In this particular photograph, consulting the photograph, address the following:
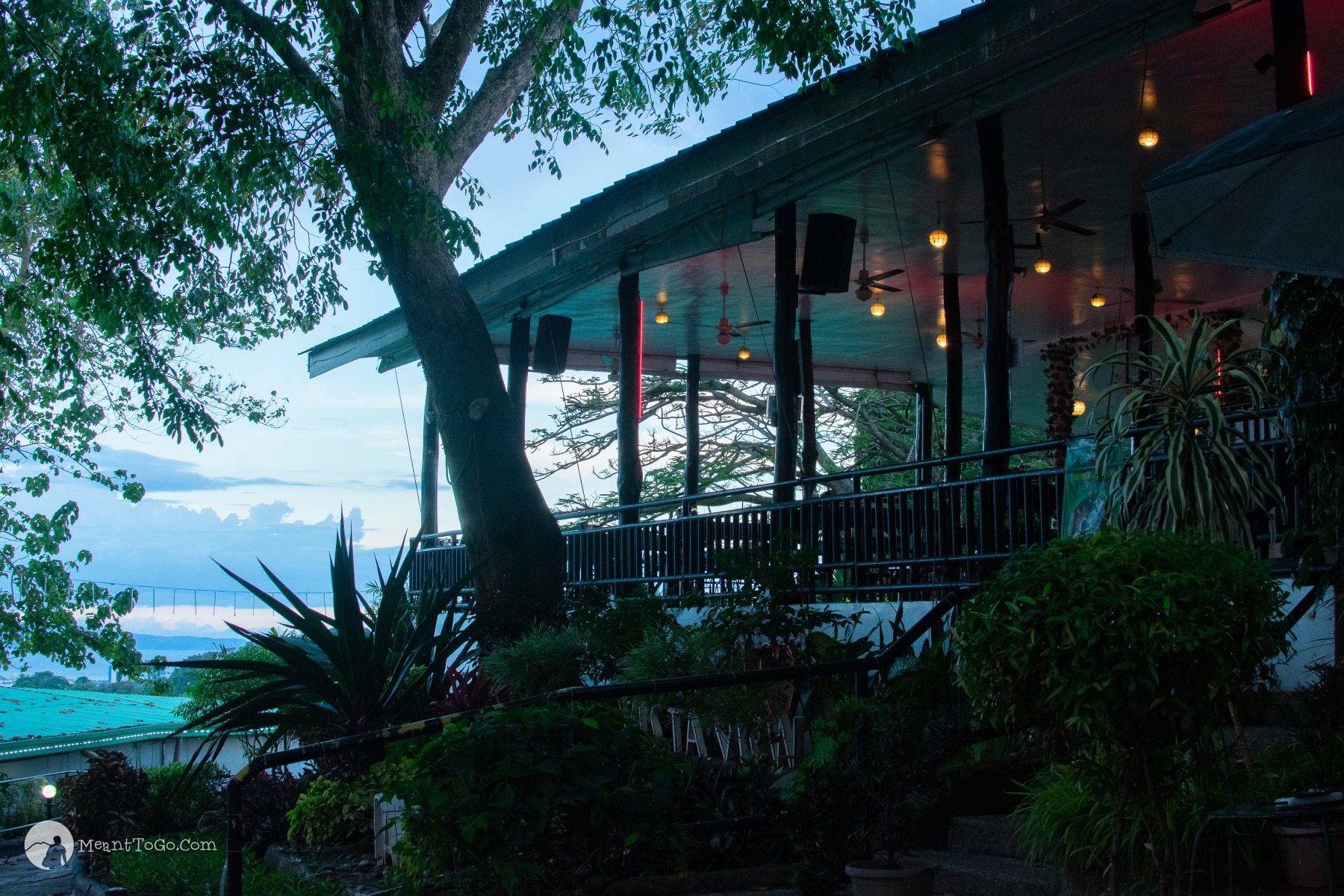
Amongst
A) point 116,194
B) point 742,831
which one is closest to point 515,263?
point 116,194

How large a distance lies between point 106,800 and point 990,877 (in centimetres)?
759

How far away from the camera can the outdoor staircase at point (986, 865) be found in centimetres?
436

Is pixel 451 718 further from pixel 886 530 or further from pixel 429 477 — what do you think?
pixel 429 477

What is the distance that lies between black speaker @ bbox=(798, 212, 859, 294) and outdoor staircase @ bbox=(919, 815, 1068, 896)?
20.6 feet

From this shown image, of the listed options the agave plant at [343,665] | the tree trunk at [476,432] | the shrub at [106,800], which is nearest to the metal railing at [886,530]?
the tree trunk at [476,432]

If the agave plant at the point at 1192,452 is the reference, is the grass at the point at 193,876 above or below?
below

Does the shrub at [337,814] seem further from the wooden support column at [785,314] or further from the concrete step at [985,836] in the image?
the wooden support column at [785,314]

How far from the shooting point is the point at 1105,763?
141 inches

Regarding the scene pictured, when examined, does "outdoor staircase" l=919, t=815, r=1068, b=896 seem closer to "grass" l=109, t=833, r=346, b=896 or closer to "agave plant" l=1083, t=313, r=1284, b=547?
"agave plant" l=1083, t=313, r=1284, b=547

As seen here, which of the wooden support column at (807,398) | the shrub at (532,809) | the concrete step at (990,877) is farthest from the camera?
the wooden support column at (807,398)

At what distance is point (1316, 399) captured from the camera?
Answer: 16.0 ft

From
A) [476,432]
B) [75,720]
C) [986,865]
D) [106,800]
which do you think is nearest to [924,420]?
[476,432]

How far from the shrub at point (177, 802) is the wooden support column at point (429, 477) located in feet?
20.4

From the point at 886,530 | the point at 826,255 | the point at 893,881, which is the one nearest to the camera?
the point at 893,881
